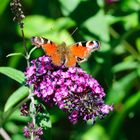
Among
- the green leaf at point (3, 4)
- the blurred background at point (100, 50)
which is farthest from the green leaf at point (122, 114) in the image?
the green leaf at point (3, 4)

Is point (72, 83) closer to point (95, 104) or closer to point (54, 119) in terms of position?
point (95, 104)

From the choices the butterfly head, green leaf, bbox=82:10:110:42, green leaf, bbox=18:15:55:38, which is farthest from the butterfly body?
green leaf, bbox=18:15:55:38

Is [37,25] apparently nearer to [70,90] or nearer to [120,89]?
[120,89]

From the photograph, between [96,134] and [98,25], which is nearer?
[98,25]

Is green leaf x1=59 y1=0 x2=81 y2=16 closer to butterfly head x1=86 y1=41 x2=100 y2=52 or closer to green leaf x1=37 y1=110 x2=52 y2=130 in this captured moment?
butterfly head x1=86 y1=41 x2=100 y2=52

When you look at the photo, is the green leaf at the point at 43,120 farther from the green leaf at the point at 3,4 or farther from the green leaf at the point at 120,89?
the green leaf at the point at 3,4

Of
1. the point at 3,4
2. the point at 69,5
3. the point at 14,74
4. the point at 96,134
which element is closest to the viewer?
the point at 14,74

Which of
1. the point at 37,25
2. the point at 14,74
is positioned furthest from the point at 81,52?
the point at 37,25
